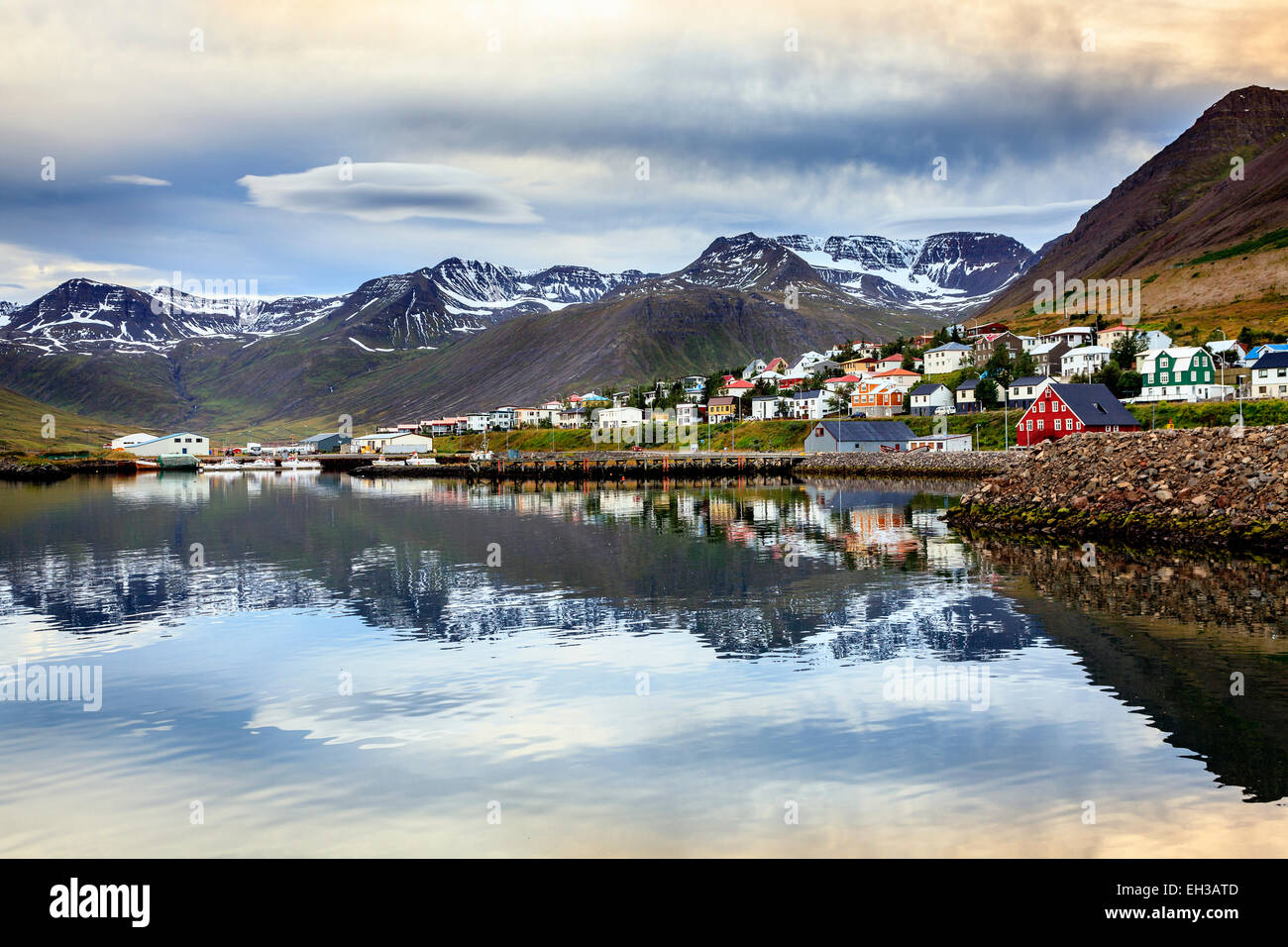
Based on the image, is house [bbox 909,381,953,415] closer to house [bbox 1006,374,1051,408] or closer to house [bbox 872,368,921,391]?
house [bbox 872,368,921,391]

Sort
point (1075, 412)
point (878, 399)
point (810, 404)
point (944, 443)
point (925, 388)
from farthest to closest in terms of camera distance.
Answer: point (810, 404), point (878, 399), point (925, 388), point (944, 443), point (1075, 412)

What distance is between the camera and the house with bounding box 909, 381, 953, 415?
162 metres

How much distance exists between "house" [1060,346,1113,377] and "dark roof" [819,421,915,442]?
139ft

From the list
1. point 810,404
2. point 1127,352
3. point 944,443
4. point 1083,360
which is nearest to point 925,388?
point 1083,360

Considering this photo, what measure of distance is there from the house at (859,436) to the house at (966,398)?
63.5 ft

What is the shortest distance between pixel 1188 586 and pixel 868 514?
3543 centimetres

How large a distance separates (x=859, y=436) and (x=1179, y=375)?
46.3m

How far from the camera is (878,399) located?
179m

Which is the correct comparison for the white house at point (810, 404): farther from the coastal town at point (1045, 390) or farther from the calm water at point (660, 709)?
the calm water at point (660, 709)

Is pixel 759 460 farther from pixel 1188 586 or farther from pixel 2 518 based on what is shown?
pixel 1188 586

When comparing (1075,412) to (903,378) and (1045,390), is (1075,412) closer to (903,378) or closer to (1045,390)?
(1045,390)
